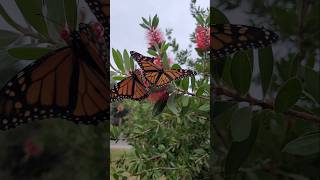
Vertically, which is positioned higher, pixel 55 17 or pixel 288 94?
A: pixel 55 17

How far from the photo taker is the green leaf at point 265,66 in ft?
1.76

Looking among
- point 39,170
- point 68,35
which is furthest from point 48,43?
point 39,170

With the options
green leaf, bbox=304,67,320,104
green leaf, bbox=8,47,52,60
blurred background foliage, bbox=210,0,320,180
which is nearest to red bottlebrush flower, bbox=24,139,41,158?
green leaf, bbox=8,47,52,60

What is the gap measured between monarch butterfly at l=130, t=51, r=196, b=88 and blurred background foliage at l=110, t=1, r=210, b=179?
0.01 meters

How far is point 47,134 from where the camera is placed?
52 cm

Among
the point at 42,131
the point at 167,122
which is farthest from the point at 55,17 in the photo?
the point at 167,122

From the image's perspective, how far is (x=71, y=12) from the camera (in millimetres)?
557

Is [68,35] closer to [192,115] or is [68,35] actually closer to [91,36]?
[91,36]

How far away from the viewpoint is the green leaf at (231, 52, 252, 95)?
1.71ft

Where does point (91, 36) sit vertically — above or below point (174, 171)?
above

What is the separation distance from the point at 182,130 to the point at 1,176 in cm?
54

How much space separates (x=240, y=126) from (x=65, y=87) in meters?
0.24

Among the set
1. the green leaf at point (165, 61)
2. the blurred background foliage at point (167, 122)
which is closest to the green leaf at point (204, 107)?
the blurred background foliage at point (167, 122)

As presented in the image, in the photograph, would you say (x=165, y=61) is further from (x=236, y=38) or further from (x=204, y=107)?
(x=236, y=38)
